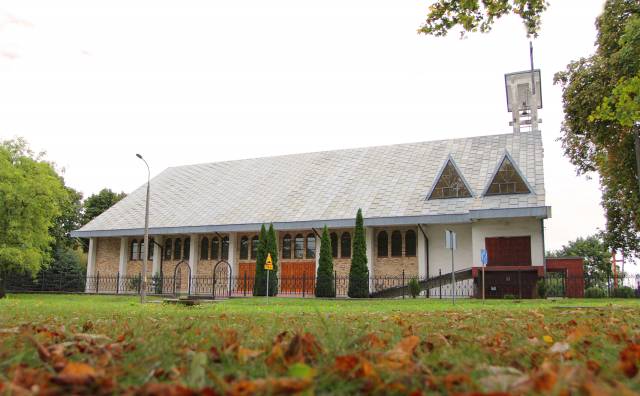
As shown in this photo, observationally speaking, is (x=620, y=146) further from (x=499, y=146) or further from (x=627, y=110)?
(x=627, y=110)

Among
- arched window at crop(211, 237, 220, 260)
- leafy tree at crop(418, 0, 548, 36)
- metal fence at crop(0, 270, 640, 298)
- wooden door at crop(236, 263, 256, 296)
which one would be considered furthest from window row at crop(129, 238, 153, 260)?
leafy tree at crop(418, 0, 548, 36)

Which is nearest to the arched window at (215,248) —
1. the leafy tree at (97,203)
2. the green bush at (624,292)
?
the leafy tree at (97,203)

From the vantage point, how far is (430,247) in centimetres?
2858

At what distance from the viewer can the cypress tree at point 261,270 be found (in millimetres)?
27188

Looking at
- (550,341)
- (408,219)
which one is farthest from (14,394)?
(408,219)

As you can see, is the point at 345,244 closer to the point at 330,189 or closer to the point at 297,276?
the point at 297,276

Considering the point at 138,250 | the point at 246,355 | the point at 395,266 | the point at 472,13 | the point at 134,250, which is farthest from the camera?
the point at 134,250

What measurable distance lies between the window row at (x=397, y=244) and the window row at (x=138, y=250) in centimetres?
1595

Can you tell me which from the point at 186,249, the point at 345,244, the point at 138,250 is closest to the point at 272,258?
the point at 345,244

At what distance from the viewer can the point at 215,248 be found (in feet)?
112

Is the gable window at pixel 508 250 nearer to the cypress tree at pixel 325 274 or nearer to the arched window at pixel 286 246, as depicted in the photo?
the cypress tree at pixel 325 274

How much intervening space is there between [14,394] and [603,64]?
28.8 metres

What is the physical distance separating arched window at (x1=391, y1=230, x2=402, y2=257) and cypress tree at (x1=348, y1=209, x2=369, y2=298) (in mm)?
3033

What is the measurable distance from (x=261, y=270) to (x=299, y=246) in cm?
451
